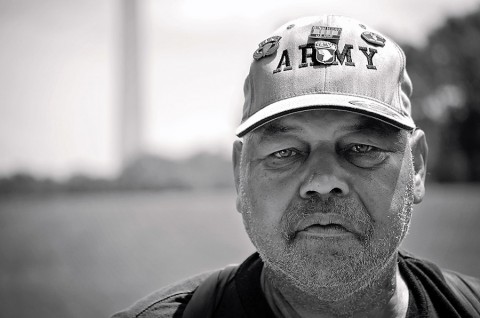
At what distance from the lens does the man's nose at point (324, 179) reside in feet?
6.52

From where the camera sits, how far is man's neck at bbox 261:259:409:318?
7.04ft

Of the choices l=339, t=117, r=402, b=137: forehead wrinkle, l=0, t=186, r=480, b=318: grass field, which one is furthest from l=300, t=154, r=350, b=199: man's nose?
l=0, t=186, r=480, b=318: grass field

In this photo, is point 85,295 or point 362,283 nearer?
point 362,283

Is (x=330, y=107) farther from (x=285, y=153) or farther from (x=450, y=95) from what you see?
(x=450, y=95)

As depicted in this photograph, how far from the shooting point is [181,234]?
10.8m

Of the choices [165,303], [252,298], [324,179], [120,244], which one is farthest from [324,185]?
[120,244]

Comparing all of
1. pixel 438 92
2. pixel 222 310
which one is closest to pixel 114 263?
pixel 222 310

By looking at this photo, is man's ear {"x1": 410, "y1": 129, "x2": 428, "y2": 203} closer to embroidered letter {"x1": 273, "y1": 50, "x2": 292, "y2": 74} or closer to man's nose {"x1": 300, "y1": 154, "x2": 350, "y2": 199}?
man's nose {"x1": 300, "y1": 154, "x2": 350, "y2": 199}

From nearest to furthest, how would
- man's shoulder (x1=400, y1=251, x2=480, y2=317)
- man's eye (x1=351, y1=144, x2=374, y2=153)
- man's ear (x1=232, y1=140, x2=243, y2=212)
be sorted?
man's eye (x1=351, y1=144, x2=374, y2=153)
man's shoulder (x1=400, y1=251, x2=480, y2=317)
man's ear (x1=232, y1=140, x2=243, y2=212)

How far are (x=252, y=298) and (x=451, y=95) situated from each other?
24.2m

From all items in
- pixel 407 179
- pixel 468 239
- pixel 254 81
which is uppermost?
pixel 254 81

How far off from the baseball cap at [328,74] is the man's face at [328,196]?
59mm

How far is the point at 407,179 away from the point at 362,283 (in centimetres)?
36

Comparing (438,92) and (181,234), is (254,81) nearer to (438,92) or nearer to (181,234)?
(181,234)
